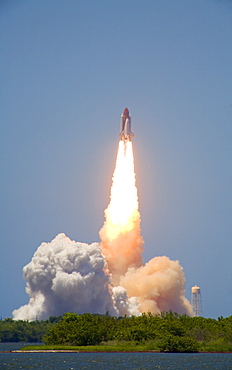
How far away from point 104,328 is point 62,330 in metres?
4.60

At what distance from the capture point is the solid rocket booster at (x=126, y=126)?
11219cm

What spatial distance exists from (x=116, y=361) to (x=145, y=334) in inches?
524

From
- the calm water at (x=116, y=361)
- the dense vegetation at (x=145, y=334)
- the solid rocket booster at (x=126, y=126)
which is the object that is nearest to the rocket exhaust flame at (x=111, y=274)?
the solid rocket booster at (x=126, y=126)

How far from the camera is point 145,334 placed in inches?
3467

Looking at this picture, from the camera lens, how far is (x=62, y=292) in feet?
373

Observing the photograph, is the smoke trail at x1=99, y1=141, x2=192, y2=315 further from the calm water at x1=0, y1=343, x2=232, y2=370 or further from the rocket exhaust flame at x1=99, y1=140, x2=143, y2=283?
the calm water at x1=0, y1=343, x2=232, y2=370

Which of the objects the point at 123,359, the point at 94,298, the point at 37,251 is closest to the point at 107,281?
the point at 94,298

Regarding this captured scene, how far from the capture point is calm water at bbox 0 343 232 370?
7012 cm

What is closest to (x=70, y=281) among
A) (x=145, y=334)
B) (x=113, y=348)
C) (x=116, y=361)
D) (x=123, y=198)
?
(x=123, y=198)

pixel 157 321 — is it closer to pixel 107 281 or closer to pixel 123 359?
pixel 123 359

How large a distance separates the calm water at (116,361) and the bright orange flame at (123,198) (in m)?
34.0

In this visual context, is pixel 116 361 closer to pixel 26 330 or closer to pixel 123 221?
pixel 123 221

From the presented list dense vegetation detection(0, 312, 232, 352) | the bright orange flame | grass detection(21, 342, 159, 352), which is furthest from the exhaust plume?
grass detection(21, 342, 159, 352)

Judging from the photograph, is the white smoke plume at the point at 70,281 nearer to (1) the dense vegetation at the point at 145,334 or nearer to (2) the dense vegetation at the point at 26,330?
(2) the dense vegetation at the point at 26,330
